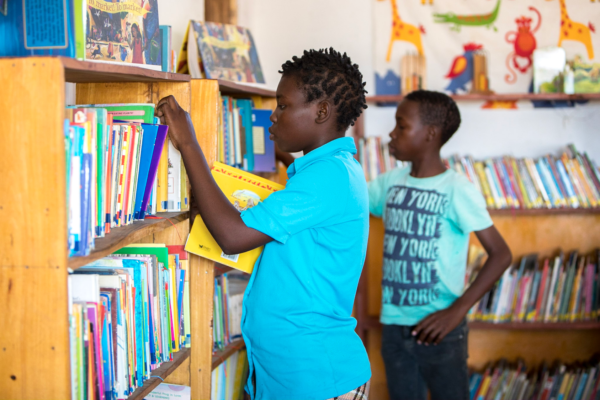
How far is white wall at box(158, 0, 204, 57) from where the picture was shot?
7.72 ft

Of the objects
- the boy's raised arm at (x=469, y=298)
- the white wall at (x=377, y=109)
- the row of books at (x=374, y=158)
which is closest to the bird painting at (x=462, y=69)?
the white wall at (x=377, y=109)

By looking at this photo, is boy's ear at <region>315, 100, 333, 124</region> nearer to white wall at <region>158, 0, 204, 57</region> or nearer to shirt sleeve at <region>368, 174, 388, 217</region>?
shirt sleeve at <region>368, 174, 388, 217</region>

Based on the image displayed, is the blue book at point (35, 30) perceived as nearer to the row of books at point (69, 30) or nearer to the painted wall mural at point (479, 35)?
the row of books at point (69, 30)

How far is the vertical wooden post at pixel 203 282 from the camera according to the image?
1518 millimetres

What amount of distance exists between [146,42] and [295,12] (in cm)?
210

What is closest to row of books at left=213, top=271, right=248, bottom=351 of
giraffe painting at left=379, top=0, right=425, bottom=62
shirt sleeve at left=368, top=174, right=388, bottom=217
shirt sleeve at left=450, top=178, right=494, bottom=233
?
shirt sleeve at left=368, top=174, right=388, bottom=217

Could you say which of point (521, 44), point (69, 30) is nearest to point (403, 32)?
point (521, 44)

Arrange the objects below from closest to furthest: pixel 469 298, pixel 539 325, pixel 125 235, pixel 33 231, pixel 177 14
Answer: pixel 33 231, pixel 125 235, pixel 469 298, pixel 177 14, pixel 539 325

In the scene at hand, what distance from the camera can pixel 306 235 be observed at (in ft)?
4.23

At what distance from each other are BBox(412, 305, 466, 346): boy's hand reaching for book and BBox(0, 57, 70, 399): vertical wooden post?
1358mm

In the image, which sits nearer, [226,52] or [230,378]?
[230,378]


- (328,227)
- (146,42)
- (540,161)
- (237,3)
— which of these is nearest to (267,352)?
(328,227)

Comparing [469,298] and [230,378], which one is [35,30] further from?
[469,298]

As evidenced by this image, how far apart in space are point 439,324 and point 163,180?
1.16 metres
